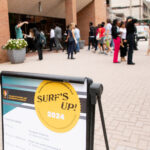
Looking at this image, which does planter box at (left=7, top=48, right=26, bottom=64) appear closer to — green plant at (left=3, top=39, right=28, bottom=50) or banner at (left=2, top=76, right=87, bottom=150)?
green plant at (left=3, top=39, right=28, bottom=50)

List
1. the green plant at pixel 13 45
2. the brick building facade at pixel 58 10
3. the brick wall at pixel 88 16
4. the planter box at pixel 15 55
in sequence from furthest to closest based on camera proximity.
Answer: the brick wall at pixel 88 16 < the brick building facade at pixel 58 10 < the planter box at pixel 15 55 < the green plant at pixel 13 45

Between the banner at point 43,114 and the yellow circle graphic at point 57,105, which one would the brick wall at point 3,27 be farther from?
the yellow circle graphic at point 57,105

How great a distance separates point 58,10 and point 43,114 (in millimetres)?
19031

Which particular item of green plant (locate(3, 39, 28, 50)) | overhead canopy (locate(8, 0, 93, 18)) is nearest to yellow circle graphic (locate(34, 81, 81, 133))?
green plant (locate(3, 39, 28, 50))

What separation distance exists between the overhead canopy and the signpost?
13.8 meters

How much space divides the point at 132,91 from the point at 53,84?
14.2 ft

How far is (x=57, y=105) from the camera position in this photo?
1854 mm

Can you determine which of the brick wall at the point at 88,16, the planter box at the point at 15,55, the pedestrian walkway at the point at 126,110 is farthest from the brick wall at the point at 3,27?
the brick wall at the point at 88,16

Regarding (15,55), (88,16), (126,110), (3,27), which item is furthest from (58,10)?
(126,110)

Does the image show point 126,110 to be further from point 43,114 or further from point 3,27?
point 3,27

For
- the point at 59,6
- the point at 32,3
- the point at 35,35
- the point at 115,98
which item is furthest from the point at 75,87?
A: the point at 59,6

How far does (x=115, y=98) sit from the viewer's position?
5324 millimetres

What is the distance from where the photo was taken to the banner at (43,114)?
1771 millimetres

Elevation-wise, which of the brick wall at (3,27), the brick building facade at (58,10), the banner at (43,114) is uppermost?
the brick building facade at (58,10)
